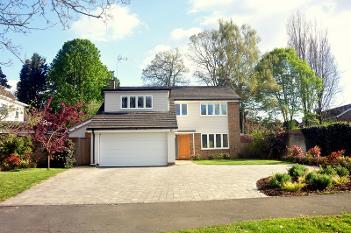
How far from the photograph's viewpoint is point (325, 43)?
43.1 m

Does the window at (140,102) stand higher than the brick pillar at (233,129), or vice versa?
the window at (140,102)

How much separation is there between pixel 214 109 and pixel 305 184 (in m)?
21.9

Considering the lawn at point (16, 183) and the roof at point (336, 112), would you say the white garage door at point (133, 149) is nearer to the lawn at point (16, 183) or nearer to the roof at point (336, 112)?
the lawn at point (16, 183)

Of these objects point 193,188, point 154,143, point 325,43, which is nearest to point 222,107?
point 154,143

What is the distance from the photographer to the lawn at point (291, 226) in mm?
7336

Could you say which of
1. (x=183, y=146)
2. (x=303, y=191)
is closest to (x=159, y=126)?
(x=183, y=146)

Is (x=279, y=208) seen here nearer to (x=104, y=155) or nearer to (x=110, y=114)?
(x=104, y=155)

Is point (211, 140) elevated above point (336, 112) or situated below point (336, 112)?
below

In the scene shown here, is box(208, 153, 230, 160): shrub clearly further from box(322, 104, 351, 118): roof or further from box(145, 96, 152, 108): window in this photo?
box(322, 104, 351, 118): roof

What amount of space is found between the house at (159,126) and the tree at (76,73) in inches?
569

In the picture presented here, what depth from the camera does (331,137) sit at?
2416cm

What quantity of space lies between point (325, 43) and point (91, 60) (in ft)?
96.6

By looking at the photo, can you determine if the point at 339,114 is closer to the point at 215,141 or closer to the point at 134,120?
the point at 215,141

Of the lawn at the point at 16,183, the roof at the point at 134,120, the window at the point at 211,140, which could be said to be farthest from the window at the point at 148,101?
the lawn at the point at 16,183
